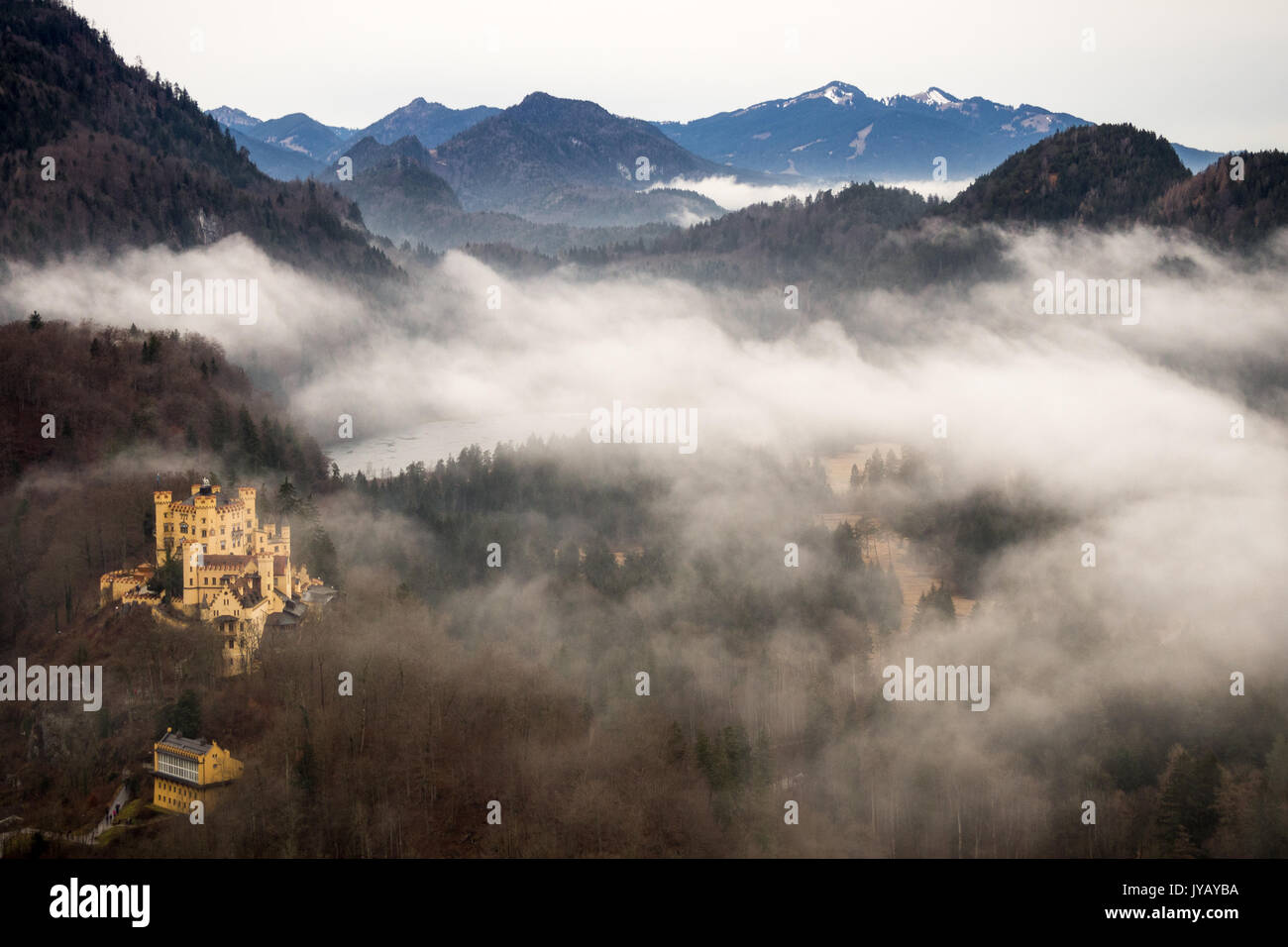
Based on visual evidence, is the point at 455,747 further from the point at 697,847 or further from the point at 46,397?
the point at 46,397

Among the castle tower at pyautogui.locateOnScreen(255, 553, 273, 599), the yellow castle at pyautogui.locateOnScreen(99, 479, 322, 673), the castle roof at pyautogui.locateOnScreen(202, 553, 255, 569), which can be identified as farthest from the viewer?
the castle tower at pyautogui.locateOnScreen(255, 553, 273, 599)

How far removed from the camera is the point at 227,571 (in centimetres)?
8581

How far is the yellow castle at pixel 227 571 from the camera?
8462cm

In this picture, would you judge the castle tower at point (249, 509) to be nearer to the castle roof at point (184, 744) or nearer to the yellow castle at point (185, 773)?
the castle roof at point (184, 744)

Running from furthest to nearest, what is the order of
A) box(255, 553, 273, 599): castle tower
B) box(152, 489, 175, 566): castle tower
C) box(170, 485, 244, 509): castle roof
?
1. box(152, 489, 175, 566): castle tower
2. box(170, 485, 244, 509): castle roof
3. box(255, 553, 273, 599): castle tower

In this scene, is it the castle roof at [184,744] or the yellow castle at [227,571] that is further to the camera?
the yellow castle at [227,571]

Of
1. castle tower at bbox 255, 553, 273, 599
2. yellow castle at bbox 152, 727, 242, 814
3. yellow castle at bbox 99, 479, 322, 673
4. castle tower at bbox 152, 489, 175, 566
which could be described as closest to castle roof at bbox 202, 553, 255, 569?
yellow castle at bbox 99, 479, 322, 673

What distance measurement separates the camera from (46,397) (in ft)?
427

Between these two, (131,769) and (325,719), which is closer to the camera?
(131,769)

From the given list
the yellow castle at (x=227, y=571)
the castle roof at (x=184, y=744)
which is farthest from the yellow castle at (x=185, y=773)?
the yellow castle at (x=227, y=571)

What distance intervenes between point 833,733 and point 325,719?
5317cm

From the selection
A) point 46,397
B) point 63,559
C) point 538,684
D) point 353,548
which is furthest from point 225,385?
point 538,684

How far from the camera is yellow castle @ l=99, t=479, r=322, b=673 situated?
84625mm

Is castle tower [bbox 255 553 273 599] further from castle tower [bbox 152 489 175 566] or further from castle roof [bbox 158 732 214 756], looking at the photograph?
castle roof [bbox 158 732 214 756]
